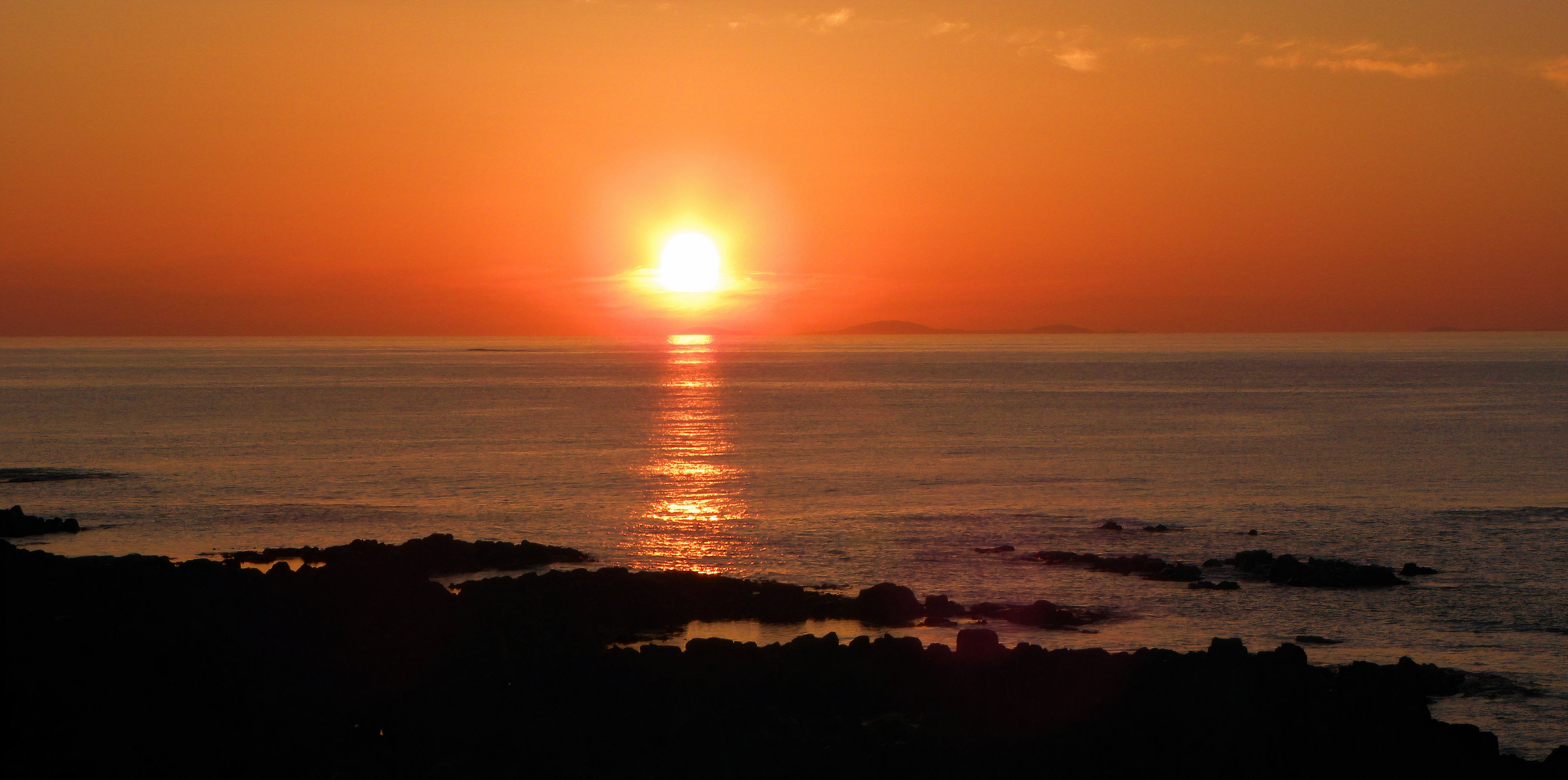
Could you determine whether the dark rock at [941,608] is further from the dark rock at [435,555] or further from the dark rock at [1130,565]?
the dark rock at [435,555]

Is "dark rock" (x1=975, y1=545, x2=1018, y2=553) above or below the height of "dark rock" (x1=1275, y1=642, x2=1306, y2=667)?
below

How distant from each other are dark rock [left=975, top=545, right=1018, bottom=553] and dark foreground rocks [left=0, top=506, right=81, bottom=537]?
3031 centimetres

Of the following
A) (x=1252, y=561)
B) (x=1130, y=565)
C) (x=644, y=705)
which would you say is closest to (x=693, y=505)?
(x=1130, y=565)

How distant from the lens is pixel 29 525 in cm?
3941

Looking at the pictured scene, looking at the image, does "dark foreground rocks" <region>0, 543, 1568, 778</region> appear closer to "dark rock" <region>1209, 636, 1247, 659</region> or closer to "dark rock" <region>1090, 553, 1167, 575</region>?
"dark rock" <region>1209, 636, 1247, 659</region>

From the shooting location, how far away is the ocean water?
28531 mm

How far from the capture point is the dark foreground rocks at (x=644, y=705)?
55.8 ft

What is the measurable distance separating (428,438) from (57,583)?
176 feet

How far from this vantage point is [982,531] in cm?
4144

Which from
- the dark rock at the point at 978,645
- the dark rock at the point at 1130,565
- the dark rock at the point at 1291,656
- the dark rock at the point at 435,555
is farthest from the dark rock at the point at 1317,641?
the dark rock at the point at 435,555

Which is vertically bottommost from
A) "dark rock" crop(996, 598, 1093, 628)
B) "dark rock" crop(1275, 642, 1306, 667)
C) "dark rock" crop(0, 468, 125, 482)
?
"dark rock" crop(0, 468, 125, 482)

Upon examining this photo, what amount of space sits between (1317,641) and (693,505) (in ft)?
91.9

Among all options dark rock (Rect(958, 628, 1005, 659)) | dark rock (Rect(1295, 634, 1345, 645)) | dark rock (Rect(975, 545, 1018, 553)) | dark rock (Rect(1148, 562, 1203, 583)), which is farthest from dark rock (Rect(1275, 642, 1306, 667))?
dark rock (Rect(975, 545, 1018, 553))

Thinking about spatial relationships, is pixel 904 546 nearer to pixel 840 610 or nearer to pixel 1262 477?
pixel 840 610
